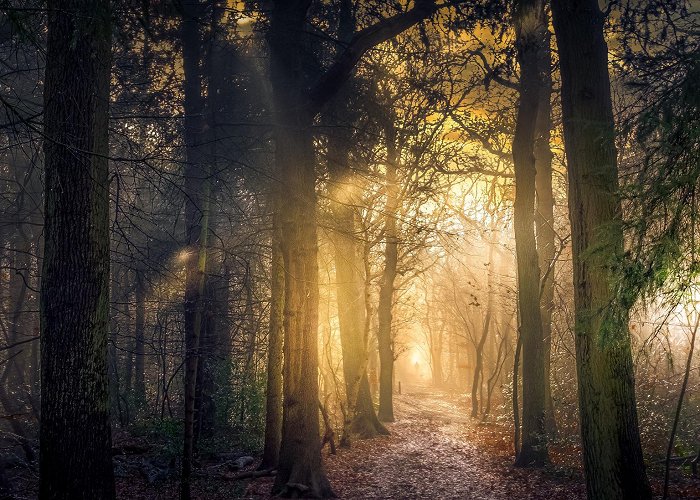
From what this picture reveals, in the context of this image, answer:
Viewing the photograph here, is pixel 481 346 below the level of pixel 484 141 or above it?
below

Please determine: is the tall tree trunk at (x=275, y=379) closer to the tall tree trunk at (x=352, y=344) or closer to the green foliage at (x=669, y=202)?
the tall tree trunk at (x=352, y=344)

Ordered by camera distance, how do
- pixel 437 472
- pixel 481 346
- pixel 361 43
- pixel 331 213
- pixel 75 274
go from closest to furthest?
pixel 75 274 → pixel 361 43 → pixel 437 472 → pixel 331 213 → pixel 481 346

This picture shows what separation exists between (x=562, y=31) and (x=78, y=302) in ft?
22.8

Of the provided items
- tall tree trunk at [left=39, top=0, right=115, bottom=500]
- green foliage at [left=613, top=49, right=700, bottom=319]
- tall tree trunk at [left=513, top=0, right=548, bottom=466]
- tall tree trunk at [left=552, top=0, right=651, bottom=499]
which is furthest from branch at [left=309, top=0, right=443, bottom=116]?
green foliage at [left=613, top=49, right=700, bottom=319]

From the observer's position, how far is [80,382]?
6.73m

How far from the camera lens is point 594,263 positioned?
7.38 m

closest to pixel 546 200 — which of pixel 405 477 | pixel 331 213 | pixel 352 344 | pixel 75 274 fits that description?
pixel 331 213

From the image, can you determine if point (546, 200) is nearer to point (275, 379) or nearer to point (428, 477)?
point (428, 477)

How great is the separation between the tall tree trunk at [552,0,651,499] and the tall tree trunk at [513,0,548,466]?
562 centimetres

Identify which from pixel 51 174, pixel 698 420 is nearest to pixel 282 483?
pixel 51 174

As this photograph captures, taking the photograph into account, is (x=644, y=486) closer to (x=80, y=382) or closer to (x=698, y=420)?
(x=80, y=382)

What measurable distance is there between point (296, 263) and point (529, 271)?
5.64 meters

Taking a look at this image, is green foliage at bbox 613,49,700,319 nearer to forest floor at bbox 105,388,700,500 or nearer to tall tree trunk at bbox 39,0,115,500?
tall tree trunk at bbox 39,0,115,500

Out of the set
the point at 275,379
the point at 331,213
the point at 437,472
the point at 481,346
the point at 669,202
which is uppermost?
the point at 331,213
